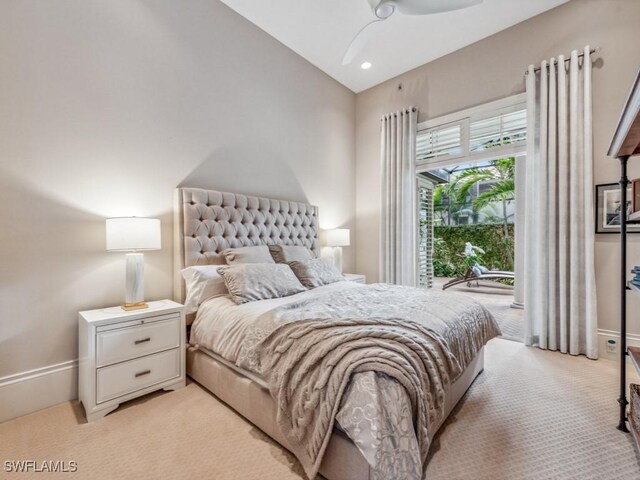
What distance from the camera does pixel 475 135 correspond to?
361cm

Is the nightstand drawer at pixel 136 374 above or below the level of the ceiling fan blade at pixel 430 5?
below

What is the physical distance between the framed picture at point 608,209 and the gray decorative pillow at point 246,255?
10.5ft

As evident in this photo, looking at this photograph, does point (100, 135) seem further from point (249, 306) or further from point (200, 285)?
point (249, 306)

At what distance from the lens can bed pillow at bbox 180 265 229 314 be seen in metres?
2.40

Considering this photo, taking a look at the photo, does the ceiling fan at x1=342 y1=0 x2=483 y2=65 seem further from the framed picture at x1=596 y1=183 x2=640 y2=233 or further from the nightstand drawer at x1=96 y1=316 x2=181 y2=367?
the nightstand drawer at x1=96 y1=316 x2=181 y2=367

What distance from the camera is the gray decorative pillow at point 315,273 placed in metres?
2.95

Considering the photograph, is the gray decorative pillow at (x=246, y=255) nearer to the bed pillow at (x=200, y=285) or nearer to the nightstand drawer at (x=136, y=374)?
the bed pillow at (x=200, y=285)

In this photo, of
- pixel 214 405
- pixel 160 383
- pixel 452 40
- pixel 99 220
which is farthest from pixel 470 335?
pixel 452 40

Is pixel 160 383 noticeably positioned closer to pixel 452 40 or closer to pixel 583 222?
pixel 583 222

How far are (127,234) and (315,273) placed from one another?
1672 mm

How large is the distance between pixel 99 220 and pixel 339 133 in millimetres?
3308

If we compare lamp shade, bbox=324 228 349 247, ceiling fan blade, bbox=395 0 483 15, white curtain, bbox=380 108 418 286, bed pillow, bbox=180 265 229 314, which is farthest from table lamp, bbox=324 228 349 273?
ceiling fan blade, bbox=395 0 483 15

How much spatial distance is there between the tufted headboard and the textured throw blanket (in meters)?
1.17
